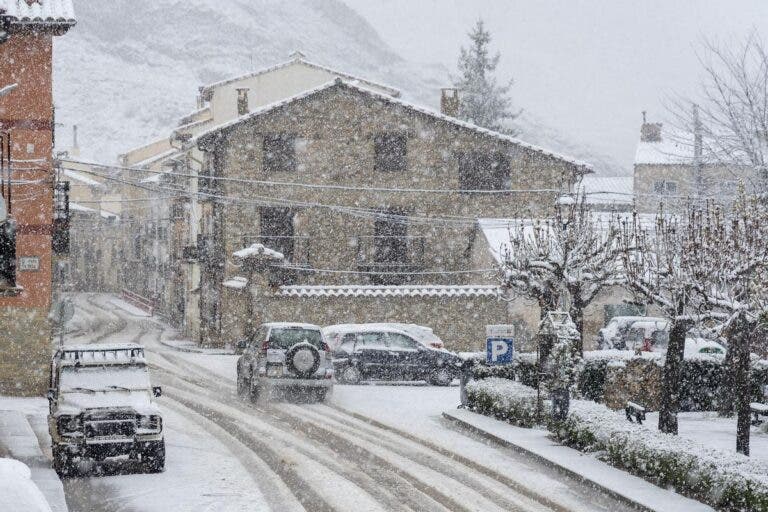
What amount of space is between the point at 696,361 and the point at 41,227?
15925 mm

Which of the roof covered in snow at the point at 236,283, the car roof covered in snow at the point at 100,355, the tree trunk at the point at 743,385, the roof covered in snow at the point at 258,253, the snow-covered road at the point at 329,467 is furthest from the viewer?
the roof covered in snow at the point at 236,283

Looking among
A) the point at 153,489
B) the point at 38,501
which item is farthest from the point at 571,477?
the point at 38,501

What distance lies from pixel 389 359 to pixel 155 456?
14561 millimetres

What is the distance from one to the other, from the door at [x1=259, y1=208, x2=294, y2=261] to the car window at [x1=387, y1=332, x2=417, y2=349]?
1342cm

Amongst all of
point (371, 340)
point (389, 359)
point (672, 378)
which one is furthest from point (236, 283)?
point (672, 378)

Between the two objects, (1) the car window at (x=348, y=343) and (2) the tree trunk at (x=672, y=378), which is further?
(1) the car window at (x=348, y=343)

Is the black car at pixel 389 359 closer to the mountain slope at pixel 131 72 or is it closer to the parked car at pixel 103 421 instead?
the parked car at pixel 103 421

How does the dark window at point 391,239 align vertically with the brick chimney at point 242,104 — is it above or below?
below

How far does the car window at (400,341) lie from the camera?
30297 mm

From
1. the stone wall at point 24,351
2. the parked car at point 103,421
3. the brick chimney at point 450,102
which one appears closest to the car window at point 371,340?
the stone wall at point 24,351

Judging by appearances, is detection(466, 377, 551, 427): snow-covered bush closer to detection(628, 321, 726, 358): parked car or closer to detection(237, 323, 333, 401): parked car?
detection(237, 323, 333, 401): parked car

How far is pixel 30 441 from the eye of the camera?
19016mm

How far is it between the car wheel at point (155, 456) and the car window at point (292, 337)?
356 inches

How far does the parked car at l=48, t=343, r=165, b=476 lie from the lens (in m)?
15.6
